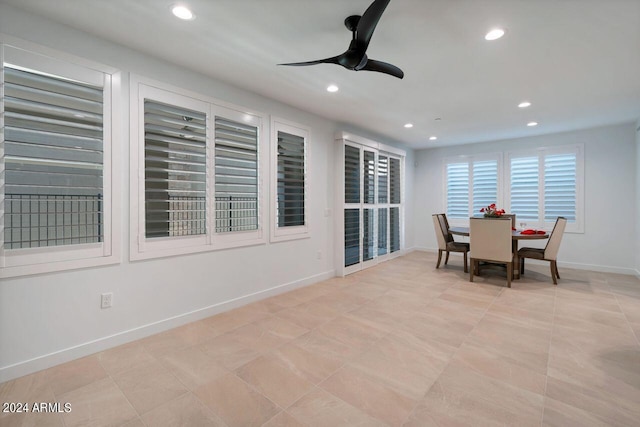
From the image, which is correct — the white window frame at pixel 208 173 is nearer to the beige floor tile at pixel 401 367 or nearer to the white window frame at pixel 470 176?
the beige floor tile at pixel 401 367

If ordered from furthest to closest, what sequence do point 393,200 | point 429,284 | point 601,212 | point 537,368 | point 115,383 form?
1. point 393,200
2. point 601,212
3. point 429,284
4. point 537,368
5. point 115,383

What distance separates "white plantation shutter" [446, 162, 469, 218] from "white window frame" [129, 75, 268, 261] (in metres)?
4.93

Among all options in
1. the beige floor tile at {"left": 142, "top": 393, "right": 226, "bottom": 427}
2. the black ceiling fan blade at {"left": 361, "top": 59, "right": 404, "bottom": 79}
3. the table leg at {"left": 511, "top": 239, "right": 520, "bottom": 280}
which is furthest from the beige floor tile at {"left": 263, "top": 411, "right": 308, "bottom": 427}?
the table leg at {"left": 511, "top": 239, "right": 520, "bottom": 280}

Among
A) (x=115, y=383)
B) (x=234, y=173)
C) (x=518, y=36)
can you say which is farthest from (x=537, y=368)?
(x=234, y=173)

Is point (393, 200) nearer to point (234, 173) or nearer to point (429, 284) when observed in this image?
point (429, 284)

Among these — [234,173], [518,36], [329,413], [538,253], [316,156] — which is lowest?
[329,413]

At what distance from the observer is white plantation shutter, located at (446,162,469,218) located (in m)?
6.64

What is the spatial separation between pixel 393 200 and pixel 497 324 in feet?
12.4

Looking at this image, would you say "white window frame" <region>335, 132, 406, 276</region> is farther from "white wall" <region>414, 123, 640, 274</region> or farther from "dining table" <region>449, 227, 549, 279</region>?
"white wall" <region>414, 123, 640, 274</region>

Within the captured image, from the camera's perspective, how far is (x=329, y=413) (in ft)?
5.55

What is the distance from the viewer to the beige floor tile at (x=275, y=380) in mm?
1845

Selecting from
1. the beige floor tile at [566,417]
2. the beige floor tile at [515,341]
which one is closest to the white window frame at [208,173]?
the beige floor tile at [515,341]

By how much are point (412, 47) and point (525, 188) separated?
4.85m

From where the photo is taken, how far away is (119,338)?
249 centimetres
